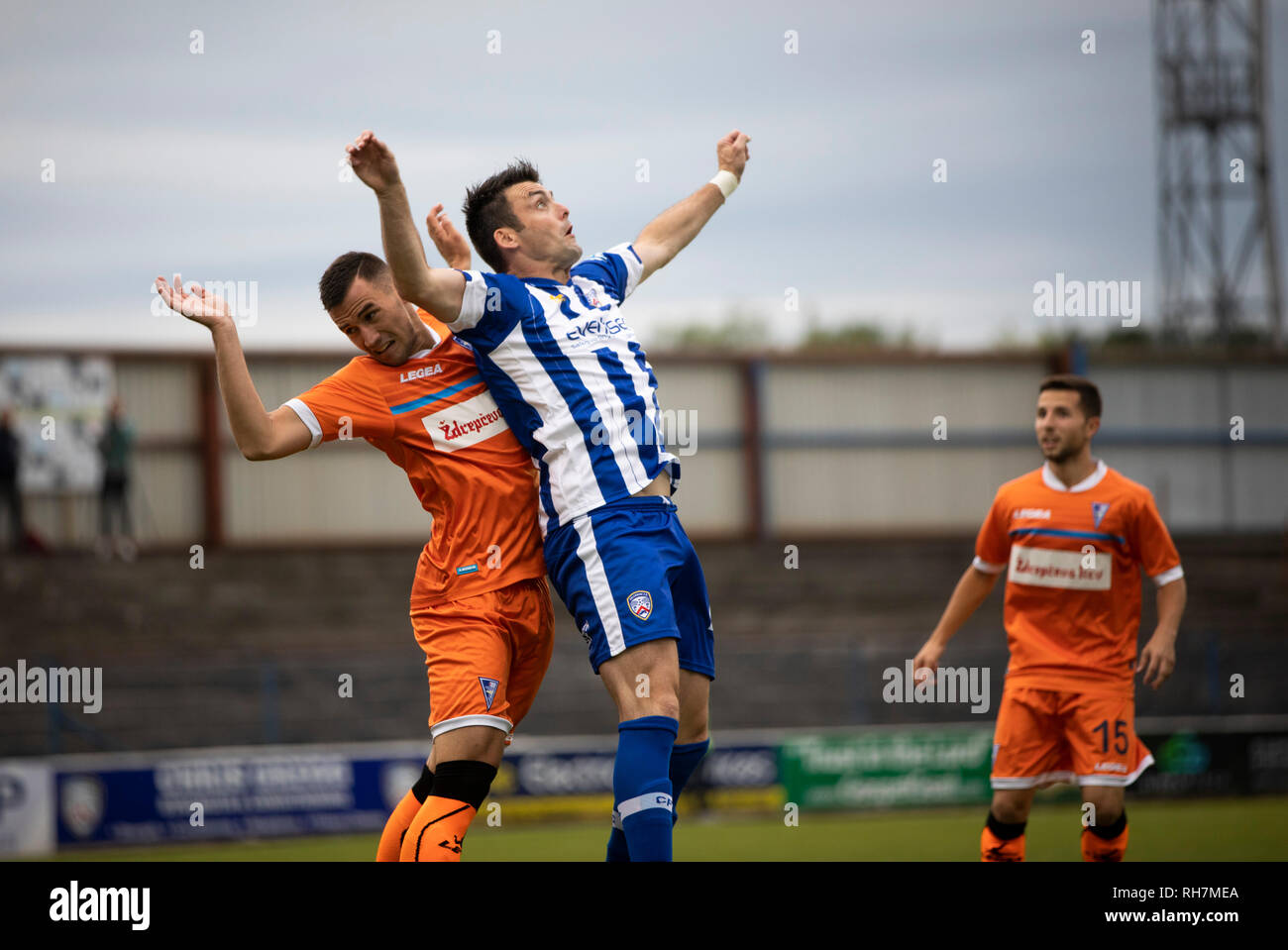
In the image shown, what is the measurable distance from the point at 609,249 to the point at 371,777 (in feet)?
32.6

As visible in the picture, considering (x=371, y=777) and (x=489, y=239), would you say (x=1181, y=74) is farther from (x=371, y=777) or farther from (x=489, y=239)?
(x=489, y=239)

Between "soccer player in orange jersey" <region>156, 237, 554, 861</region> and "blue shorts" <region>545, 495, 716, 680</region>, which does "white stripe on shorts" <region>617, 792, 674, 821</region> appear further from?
"soccer player in orange jersey" <region>156, 237, 554, 861</region>

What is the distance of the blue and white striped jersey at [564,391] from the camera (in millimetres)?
4965

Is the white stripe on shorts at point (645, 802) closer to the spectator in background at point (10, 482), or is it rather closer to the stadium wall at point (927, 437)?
the spectator in background at point (10, 482)

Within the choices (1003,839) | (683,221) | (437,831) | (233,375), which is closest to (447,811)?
(437,831)

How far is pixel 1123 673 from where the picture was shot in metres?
6.89

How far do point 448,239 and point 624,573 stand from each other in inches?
69.7

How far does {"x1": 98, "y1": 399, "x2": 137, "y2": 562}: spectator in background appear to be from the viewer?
849 inches

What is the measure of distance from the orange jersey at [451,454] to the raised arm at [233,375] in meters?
0.25

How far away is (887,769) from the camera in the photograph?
15523 mm

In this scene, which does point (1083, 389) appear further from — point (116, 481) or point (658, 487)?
point (116, 481)

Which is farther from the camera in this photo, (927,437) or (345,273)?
(927,437)

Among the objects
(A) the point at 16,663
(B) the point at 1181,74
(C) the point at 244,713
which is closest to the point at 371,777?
(C) the point at 244,713

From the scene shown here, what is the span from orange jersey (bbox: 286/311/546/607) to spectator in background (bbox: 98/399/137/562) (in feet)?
58.2
